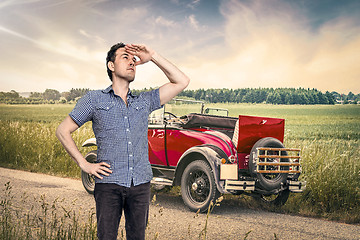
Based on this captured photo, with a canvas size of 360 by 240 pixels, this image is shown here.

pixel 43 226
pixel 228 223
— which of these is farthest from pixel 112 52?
pixel 228 223

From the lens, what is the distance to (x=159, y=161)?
8008 millimetres

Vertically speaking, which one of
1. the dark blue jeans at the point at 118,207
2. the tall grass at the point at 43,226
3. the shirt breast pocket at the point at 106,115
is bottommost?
the tall grass at the point at 43,226

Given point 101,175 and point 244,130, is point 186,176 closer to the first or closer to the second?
point 244,130

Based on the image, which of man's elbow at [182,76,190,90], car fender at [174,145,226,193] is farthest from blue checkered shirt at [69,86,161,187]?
car fender at [174,145,226,193]

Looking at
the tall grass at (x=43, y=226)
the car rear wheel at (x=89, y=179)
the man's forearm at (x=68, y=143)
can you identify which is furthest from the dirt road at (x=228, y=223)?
the man's forearm at (x=68, y=143)

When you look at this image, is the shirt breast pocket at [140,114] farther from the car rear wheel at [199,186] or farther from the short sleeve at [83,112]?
the car rear wheel at [199,186]

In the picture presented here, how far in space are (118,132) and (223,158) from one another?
3.95 m

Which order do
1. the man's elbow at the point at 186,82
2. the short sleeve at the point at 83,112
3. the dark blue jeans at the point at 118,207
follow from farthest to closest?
the man's elbow at the point at 186,82 → the short sleeve at the point at 83,112 → the dark blue jeans at the point at 118,207

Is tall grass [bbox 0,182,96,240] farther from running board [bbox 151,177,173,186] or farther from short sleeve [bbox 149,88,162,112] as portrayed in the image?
running board [bbox 151,177,173,186]

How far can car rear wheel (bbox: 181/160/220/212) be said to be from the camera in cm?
671

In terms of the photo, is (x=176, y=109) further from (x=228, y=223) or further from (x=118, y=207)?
(x=118, y=207)

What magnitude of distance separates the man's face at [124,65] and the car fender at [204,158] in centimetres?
380

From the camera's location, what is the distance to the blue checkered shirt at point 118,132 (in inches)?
117

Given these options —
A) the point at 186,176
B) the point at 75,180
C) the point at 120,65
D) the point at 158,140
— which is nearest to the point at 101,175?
the point at 120,65
